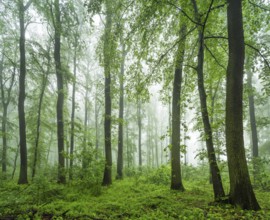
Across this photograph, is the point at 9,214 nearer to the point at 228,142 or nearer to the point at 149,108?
the point at 228,142

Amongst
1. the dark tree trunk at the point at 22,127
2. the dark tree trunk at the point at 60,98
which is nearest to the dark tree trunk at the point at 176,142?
the dark tree trunk at the point at 60,98

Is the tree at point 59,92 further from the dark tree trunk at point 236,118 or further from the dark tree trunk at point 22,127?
the dark tree trunk at point 236,118

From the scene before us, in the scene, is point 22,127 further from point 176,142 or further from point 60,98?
point 176,142

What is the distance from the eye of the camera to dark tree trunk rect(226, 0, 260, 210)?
4.44 metres

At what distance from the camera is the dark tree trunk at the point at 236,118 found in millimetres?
4438

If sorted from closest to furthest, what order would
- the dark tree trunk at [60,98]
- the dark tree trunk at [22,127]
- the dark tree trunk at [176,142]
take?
the dark tree trunk at [176,142] → the dark tree trunk at [60,98] → the dark tree trunk at [22,127]

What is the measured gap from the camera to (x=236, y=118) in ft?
15.3

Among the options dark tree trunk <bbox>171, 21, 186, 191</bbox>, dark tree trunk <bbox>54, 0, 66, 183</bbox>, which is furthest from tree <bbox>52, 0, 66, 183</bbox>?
dark tree trunk <bbox>171, 21, 186, 191</bbox>

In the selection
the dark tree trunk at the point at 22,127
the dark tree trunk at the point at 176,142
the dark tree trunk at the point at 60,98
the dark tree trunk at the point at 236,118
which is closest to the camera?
the dark tree trunk at the point at 236,118

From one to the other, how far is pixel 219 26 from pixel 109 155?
7443 mm

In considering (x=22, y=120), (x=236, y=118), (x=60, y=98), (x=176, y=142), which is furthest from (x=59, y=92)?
(x=236, y=118)

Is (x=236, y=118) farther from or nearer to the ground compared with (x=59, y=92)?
nearer to the ground

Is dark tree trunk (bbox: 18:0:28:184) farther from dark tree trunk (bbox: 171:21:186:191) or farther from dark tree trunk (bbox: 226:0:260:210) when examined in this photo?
dark tree trunk (bbox: 226:0:260:210)

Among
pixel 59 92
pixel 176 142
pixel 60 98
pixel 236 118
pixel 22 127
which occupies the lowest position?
pixel 176 142
